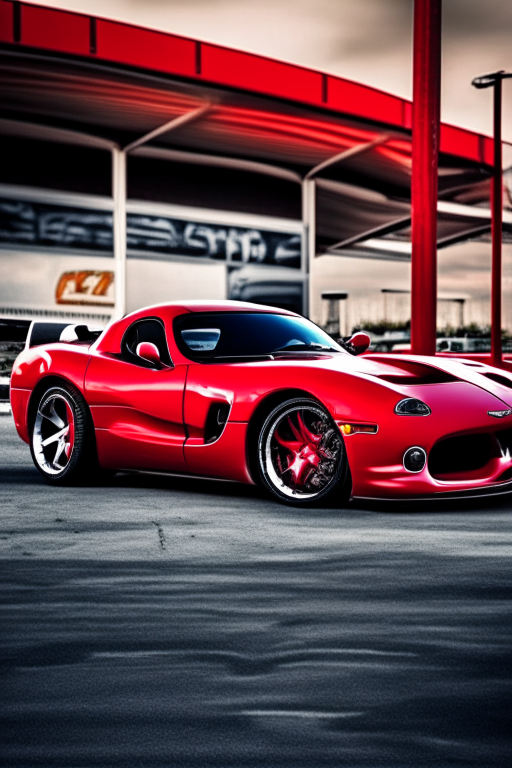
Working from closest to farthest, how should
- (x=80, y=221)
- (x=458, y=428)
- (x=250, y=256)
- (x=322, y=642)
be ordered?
(x=322, y=642), (x=458, y=428), (x=80, y=221), (x=250, y=256)

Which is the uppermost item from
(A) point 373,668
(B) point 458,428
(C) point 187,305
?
(C) point 187,305

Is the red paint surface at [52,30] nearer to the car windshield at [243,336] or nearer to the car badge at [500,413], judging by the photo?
the car windshield at [243,336]

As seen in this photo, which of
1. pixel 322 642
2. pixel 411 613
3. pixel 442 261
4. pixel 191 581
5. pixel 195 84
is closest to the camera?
pixel 322 642

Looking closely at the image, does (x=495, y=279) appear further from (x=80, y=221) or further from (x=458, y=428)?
(x=458, y=428)

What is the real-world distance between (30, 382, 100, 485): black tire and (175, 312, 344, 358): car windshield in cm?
85

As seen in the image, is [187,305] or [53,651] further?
[187,305]

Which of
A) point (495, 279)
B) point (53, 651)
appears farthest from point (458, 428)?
point (495, 279)

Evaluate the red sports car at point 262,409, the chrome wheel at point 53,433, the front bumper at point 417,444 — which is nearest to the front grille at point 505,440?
the red sports car at point 262,409

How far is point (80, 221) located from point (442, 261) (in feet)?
40.9

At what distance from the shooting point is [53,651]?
158 inches

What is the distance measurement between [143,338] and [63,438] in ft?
2.84

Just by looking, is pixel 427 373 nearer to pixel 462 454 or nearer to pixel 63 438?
pixel 462 454

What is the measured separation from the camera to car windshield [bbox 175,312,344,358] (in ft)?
26.4

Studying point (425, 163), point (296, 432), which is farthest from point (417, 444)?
point (425, 163)
